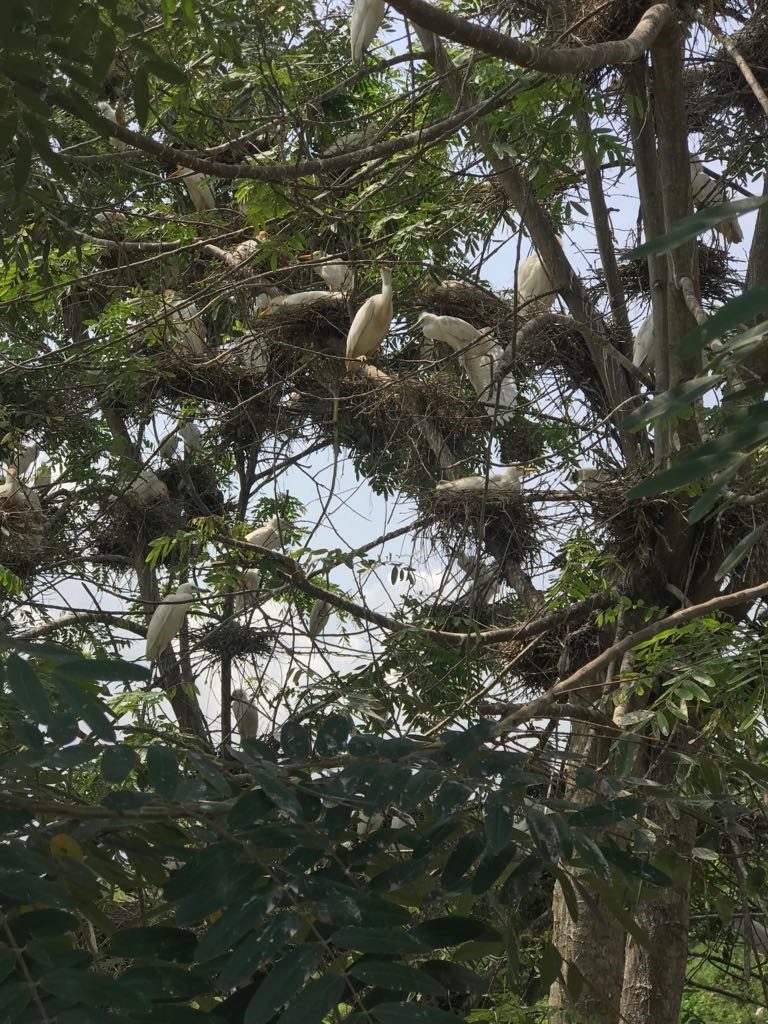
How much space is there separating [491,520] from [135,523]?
1967mm

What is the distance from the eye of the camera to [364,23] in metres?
3.07

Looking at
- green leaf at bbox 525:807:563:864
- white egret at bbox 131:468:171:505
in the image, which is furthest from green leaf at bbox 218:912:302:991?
white egret at bbox 131:468:171:505

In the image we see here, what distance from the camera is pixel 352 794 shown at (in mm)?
863

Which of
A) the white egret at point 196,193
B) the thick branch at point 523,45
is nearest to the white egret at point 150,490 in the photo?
the white egret at point 196,193

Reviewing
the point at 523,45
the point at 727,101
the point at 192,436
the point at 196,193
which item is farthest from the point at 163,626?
the point at 523,45

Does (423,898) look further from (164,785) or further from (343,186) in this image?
(343,186)

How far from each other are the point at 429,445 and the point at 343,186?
1656 mm

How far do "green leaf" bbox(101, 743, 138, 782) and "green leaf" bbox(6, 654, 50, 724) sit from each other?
50mm

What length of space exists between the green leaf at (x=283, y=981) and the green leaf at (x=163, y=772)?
0.17 meters

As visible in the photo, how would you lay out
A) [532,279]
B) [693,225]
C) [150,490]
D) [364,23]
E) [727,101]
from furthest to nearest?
[150,490]
[532,279]
[727,101]
[364,23]
[693,225]

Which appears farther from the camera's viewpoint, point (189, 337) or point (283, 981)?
point (189, 337)

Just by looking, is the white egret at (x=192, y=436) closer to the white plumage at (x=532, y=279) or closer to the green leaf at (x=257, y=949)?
the white plumage at (x=532, y=279)

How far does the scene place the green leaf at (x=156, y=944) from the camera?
2.35 ft

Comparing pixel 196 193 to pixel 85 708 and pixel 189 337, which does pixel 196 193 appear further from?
pixel 85 708
